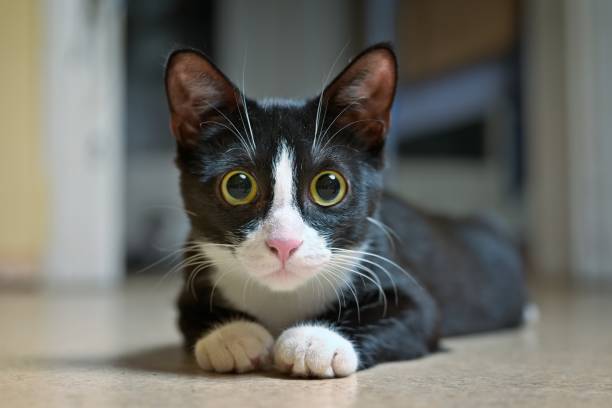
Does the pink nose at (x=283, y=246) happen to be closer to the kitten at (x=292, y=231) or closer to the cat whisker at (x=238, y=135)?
the kitten at (x=292, y=231)

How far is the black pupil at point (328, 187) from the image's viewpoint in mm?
1304

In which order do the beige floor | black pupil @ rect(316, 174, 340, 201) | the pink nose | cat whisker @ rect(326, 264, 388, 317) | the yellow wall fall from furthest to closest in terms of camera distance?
1. the yellow wall
2. cat whisker @ rect(326, 264, 388, 317)
3. black pupil @ rect(316, 174, 340, 201)
4. the pink nose
5. the beige floor

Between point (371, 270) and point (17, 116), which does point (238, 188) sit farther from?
point (17, 116)

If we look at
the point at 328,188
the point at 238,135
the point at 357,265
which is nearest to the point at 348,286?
the point at 357,265

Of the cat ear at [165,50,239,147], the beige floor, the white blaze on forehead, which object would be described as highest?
the cat ear at [165,50,239,147]

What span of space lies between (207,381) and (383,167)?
0.56 metres

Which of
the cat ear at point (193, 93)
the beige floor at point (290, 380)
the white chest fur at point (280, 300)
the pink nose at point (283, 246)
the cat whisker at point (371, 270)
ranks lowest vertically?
the beige floor at point (290, 380)

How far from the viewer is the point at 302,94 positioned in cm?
591

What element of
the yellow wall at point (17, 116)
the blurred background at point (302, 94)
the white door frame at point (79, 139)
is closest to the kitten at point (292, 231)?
the blurred background at point (302, 94)

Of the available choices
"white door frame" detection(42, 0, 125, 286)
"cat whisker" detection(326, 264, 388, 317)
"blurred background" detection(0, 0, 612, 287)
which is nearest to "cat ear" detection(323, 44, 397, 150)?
"cat whisker" detection(326, 264, 388, 317)

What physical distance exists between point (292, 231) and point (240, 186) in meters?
0.14

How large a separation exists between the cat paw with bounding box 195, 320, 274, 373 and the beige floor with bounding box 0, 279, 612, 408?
0.03 m

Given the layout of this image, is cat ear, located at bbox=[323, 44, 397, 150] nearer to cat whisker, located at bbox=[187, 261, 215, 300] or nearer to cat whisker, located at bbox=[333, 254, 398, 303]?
cat whisker, located at bbox=[333, 254, 398, 303]

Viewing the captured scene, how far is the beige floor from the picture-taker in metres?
1.07
